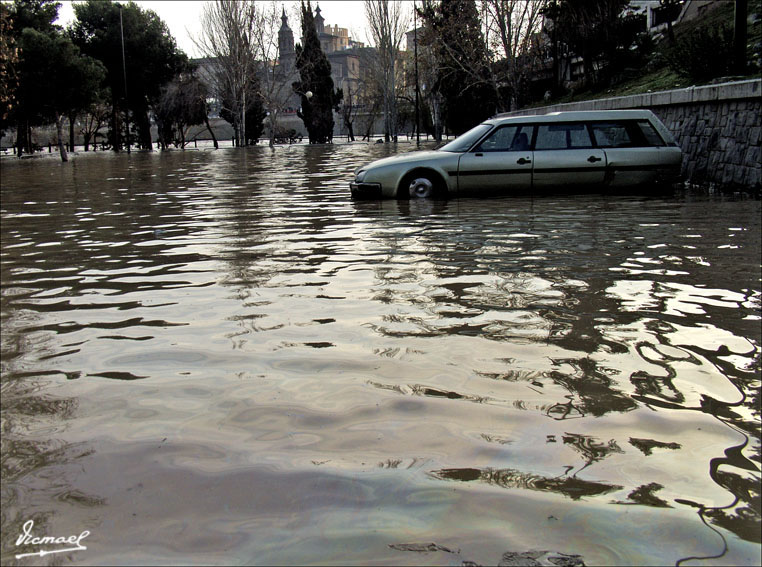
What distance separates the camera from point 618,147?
1249cm

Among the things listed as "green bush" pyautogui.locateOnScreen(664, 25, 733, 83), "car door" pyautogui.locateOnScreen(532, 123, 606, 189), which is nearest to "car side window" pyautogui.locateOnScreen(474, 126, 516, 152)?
"car door" pyautogui.locateOnScreen(532, 123, 606, 189)

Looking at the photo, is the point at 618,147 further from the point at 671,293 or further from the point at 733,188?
the point at 671,293

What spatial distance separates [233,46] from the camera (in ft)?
177

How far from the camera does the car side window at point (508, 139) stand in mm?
12359

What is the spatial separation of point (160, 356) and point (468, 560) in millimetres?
2628

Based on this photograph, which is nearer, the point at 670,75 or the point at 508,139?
the point at 508,139

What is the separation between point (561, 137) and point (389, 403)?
9.67 m

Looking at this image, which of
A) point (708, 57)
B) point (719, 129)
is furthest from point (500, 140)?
point (708, 57)

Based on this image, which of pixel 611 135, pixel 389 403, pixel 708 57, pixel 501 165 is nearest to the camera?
pixel 389 403

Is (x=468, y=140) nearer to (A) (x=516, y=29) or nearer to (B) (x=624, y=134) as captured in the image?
(B) (x=624, y=134)

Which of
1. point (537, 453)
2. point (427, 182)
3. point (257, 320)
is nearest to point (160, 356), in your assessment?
point (257, 320)

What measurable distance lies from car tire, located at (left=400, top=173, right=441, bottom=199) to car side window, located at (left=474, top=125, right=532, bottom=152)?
0.93 metres

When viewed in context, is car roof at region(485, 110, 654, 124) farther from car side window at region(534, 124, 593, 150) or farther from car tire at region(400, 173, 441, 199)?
car tire at region(400, 173, 441, 199)

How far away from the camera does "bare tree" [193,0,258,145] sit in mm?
53938
